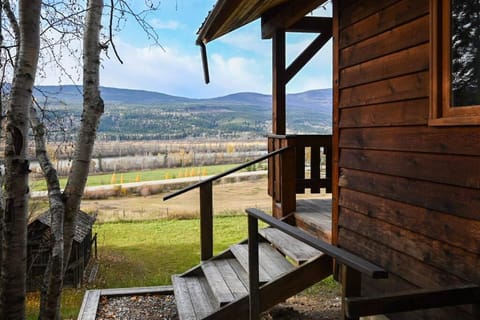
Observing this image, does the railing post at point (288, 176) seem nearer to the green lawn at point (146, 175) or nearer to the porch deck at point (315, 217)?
the porch deck at point (315, 217)

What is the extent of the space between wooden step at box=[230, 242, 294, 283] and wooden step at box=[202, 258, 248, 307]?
0.12m

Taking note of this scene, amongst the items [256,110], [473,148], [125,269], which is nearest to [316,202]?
[473,148]

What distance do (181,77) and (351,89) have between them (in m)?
23.8

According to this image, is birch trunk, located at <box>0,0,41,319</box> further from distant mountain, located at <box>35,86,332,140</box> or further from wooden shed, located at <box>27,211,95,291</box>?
distant mountain, located at <box>35,86,332,140</box>

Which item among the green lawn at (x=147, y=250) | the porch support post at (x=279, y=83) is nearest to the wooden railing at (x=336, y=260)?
the porch support post at (x=279, y=83)

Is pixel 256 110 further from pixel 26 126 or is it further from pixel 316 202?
pixel 26 126

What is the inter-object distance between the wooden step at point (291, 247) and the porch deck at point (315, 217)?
153 mm

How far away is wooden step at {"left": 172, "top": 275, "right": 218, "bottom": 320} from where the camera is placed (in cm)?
374

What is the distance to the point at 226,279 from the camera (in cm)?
407

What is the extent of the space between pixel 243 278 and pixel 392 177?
1.88 m

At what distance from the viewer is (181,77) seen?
2622 centimetres

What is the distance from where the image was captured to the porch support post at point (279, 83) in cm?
488

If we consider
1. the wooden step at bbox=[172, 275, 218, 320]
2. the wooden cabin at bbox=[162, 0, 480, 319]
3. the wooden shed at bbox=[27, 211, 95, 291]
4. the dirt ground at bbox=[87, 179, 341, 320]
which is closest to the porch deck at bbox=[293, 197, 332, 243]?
the wooden cabin at bbox=[162, 0, 480, 319]

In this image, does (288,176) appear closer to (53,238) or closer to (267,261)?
(267,261)
